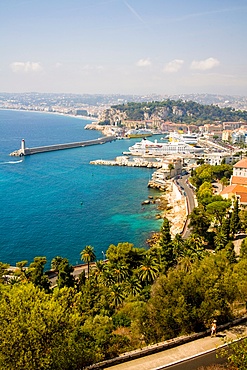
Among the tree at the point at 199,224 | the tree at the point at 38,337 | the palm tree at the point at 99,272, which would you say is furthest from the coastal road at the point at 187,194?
the tree at the point at 38,337

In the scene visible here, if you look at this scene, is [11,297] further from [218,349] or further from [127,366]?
[218,349]

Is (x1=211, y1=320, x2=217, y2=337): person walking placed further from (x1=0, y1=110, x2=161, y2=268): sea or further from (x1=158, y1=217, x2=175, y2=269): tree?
(x1=0, y1=110, x2=161, y2=268): sea

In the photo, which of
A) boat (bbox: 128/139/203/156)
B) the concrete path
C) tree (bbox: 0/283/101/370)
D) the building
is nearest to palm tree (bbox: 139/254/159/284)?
the concrete path

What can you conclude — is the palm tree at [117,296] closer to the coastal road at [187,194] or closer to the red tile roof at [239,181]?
the coastal road at [187,194]

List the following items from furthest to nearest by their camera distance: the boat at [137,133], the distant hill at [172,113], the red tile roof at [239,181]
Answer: the distant hill at [172,113], the boat at [137,133], the red tile roof at [239,181]

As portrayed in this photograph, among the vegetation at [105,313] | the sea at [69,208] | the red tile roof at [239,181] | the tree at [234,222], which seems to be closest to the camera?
the vegetation at [105,313]
